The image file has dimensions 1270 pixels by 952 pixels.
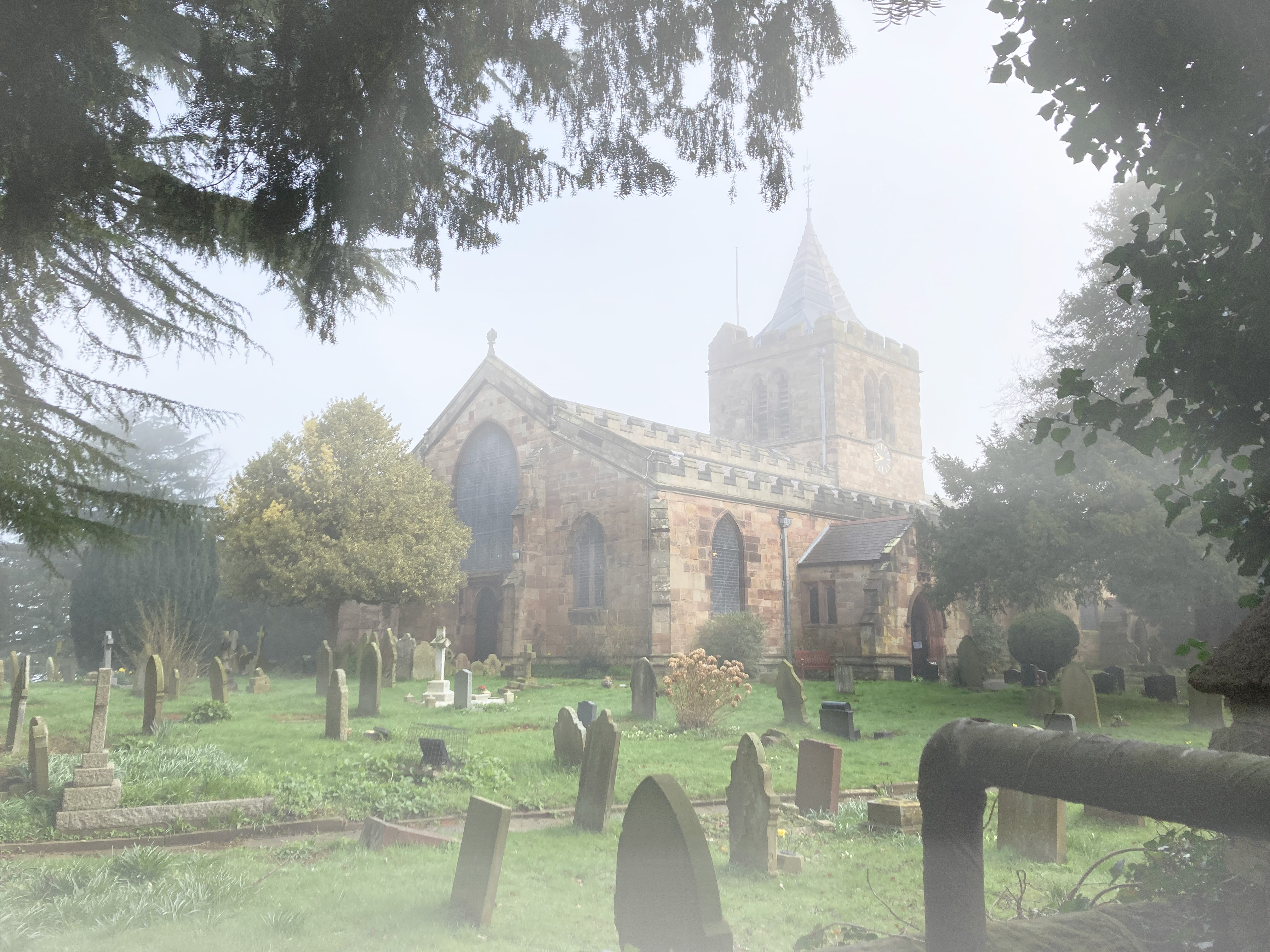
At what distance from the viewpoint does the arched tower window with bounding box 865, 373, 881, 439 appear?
40531 mm

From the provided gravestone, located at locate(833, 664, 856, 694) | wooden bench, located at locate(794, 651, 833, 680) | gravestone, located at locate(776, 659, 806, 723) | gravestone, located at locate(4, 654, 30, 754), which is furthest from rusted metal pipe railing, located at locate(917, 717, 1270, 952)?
wooden bench, located at locate(794, 651, 833, 680)

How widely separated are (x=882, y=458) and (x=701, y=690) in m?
30.2

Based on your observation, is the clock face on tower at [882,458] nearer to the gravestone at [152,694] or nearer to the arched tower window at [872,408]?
the arched tower window at [872,408]

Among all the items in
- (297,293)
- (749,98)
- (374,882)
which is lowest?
(374,882)

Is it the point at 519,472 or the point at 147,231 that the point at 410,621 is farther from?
the point at 147,231

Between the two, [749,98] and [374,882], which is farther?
[374,882]

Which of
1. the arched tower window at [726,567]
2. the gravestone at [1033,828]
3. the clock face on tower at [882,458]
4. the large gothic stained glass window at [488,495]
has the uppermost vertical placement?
the clock face on tower at [882,458]

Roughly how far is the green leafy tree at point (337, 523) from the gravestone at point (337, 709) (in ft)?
36.8

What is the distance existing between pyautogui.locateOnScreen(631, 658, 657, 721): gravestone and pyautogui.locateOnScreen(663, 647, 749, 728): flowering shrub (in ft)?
3.06

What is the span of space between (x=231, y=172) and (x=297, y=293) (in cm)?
66

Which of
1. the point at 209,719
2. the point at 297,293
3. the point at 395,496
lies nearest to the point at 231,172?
the point at 297,293

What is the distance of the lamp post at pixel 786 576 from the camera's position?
77.8ft

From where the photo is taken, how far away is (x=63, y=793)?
23.6ft

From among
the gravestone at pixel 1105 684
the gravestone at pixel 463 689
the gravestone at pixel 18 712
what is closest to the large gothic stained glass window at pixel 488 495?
the gravestone at pixel 463 689
